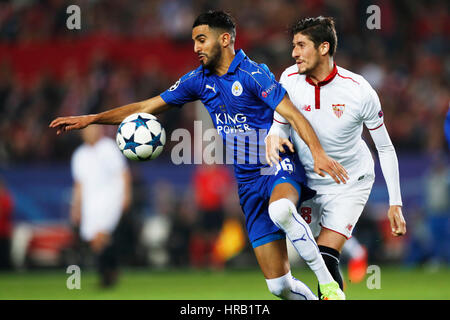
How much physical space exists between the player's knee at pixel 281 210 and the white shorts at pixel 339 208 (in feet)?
2.24

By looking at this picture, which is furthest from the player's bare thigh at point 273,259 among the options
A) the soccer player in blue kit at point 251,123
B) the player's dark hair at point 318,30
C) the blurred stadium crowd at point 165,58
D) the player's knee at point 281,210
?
the blurred stadium crowd at point 165,58

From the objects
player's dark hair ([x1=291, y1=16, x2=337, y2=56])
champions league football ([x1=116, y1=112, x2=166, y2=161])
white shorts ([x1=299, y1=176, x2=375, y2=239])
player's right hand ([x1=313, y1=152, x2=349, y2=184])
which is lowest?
white shorts ([x1=299, y1=176, x2=375, y2=239])

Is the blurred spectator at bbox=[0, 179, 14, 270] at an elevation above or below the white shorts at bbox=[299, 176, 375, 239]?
above

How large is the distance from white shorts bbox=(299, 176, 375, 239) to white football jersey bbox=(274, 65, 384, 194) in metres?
0.06

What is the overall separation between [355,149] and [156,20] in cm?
1121

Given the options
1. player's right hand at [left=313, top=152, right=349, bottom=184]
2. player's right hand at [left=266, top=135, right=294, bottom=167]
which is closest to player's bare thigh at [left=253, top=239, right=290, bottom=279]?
player's right hand at [left=266, top=135, right=294, bottom=167]

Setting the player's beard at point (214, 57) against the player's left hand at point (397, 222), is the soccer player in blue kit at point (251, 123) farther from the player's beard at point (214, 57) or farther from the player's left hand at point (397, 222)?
the player's left hand at point (397, 222)

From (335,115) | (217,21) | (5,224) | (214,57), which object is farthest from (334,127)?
(5,224)

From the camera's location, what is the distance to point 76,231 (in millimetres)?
12148

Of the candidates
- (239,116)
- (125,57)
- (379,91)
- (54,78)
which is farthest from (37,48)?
(239,116)

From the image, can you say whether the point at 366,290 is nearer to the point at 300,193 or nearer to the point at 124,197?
the point at 124,197

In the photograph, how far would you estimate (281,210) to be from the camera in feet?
18.3

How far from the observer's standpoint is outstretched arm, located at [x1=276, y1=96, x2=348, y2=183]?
5.51 meters

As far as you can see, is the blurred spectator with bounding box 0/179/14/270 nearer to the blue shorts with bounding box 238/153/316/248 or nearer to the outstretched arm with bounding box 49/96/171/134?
the outstretched arm with bounding box 49/96/171/134
